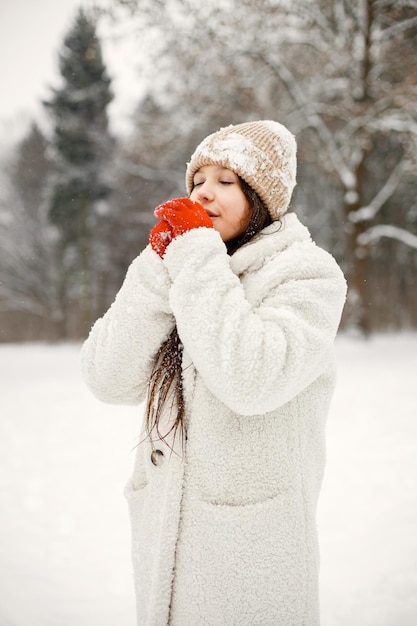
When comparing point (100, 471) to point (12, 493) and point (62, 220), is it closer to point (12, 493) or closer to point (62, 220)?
point (12, 493)

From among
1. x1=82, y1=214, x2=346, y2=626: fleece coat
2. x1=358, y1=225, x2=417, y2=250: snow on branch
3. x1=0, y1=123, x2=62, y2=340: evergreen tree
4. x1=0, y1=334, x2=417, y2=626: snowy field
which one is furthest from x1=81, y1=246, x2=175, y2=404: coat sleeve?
x1=0, y1=123, x2=62, y2=340: evergreen tree

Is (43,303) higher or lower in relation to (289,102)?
lower

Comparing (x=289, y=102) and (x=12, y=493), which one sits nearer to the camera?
(x=12, y=493)

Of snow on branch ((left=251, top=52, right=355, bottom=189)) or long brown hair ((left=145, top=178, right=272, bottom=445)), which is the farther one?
snow on branch ((left=251, top=52, right=355, bottom=189))

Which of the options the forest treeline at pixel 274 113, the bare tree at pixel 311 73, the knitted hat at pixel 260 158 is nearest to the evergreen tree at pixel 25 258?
the forest treeline at pixel 274 113

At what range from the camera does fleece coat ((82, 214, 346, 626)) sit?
3.54ft

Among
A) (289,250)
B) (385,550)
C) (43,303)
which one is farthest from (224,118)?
(43,303)

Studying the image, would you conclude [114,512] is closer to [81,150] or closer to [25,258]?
[81,150]

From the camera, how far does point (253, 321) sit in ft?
3.34

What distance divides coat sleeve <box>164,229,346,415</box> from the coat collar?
0.08 metres

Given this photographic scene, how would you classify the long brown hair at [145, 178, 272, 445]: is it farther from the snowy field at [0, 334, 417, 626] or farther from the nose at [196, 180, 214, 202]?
the snowy field at [0, 334, 417, 626]

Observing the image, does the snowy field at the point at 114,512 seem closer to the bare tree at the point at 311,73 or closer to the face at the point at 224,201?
the face at the point at 224,201

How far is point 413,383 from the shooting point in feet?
23.9

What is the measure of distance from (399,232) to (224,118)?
4.75 m
